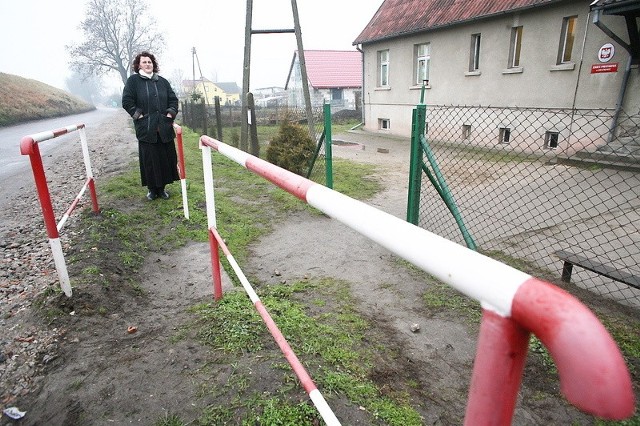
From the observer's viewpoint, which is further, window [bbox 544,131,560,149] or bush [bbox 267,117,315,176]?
window [bbox 544,131,560,149]

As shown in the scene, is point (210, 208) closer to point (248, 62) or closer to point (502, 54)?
point (248, 62)

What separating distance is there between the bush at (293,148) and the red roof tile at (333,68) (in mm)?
22935

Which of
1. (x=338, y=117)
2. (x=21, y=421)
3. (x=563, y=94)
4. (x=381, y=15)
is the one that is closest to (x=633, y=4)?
(x=563, y=94)

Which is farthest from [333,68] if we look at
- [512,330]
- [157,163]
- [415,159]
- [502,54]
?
[512,330]

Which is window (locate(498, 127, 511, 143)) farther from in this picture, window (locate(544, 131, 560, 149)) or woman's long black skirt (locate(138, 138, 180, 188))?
woman's long black skirt (locate(138, 138, 180, 188))

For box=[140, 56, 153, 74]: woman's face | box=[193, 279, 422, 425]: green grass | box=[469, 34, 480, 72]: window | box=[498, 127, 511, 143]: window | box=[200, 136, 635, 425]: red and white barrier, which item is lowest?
box=[193, 279, 422, 425]: green grass

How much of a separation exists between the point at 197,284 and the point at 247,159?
1828mm

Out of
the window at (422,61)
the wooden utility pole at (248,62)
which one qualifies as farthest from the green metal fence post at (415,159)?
the window at (422,61)

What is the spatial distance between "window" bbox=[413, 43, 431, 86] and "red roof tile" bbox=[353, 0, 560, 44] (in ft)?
2.29

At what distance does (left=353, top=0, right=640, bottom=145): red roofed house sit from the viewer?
8.44 metres

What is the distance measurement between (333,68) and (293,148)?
25.3 meters

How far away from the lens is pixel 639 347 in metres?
2.46

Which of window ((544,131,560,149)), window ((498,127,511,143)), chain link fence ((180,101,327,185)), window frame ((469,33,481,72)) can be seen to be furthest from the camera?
window frame ((469,33,481,72))

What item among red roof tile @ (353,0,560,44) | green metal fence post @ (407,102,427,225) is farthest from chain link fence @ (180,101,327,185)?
red roof tile @ (353,0,560,44)
